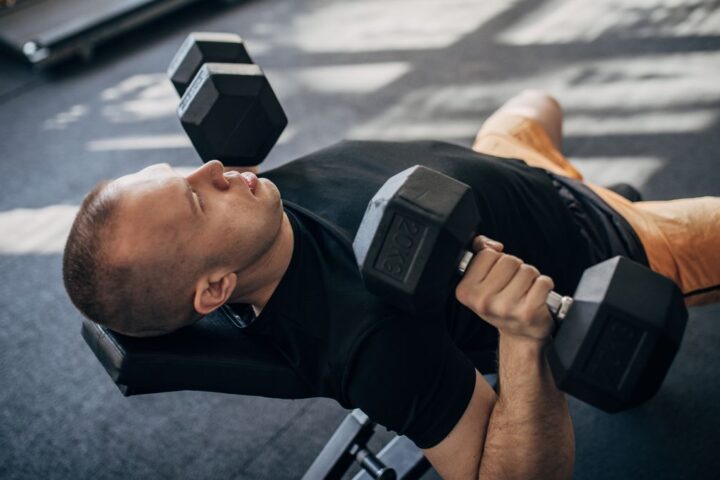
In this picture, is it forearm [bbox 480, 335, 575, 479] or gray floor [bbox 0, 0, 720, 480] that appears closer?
forearm [bbox 480, 335, 575, 479]

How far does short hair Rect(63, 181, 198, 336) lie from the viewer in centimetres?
100

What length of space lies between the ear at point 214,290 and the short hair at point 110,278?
2cm

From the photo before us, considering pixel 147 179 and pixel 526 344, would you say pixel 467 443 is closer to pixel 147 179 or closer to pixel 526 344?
pixel 526 344

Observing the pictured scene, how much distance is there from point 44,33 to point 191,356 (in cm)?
235

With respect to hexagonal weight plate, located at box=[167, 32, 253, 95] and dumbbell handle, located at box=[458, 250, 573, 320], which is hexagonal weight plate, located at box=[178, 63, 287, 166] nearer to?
hexagonal weight plate, located at box=[167, 32, 253, 95]

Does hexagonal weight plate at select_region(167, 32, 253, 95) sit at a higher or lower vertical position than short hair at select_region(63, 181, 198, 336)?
higher

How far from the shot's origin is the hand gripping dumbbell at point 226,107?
4.18ft

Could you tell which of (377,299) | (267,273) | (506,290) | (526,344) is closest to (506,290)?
(506,290)

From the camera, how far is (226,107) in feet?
4.19

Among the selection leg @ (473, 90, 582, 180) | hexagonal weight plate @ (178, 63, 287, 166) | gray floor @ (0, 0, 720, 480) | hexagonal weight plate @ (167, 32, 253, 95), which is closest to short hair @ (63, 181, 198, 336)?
hexagonal weight plate @ (178, 63, 287, 166)

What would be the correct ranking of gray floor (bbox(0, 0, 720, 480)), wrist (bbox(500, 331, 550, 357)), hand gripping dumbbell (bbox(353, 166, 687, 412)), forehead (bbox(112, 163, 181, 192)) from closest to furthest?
hand gripping dumbbell (bbox(353, 166, 687, 412)) → wrist (bbox(500, 331, 550, 357)) → forehead (bbox(112, 163, 181, 192)) → gray floor (bbox(0, 0, 720, 480))

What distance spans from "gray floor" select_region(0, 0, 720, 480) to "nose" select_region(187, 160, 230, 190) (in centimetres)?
77

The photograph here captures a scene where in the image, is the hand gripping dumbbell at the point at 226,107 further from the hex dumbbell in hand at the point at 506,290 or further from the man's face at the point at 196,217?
the hex dumbbell in hand at the point at 506,290

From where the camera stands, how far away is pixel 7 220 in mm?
2316
